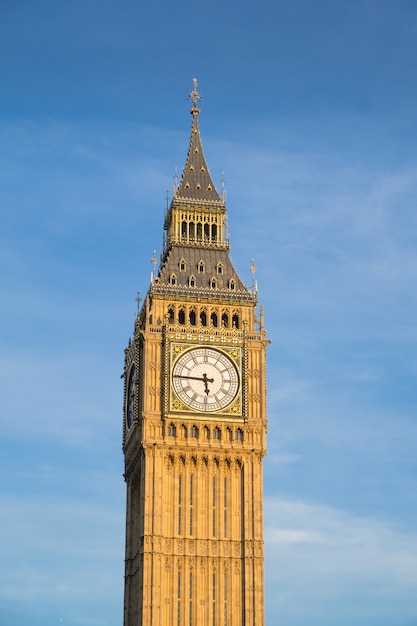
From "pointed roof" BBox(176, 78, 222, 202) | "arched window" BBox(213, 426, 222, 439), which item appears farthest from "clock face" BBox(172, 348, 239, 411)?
"pointed roof" BBox(176, 78, 222, 202)

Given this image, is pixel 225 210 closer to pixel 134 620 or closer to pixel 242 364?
pixel 242 364

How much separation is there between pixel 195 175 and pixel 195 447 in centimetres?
2268

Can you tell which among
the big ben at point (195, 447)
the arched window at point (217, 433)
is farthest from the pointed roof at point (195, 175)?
the arched window at point (217, 433)

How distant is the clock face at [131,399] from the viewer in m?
89.7

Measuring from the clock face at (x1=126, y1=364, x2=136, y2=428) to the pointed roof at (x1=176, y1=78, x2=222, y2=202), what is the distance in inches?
547

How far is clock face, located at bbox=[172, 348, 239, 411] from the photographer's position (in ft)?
283

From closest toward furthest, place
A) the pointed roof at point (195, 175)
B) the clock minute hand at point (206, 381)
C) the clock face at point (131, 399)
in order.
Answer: the clock minute hand at point (206, 381)
the clock face at point (131, 399)
the pointed roof at point (195, 175)

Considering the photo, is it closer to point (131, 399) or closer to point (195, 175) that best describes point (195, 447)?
point (131, 399)

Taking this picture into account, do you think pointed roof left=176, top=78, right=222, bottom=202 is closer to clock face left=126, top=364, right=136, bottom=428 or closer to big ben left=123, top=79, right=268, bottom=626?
big ben left=123, top=79, right=268, bottom=626

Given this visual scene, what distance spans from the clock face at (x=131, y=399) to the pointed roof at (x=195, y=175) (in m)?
13.9

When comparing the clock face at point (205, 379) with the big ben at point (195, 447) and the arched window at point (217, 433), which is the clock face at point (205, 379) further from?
the arched window at point (217, 433)

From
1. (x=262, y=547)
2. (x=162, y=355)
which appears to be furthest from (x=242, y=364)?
(x=262, y=547)

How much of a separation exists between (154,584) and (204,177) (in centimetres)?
3170

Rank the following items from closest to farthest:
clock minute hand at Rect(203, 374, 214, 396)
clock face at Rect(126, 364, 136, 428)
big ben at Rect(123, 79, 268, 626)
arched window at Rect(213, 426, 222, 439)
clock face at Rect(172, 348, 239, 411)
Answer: big ben at Rect(123, 79, 268, 626)
arched window at Rect(213, 426, 222, 439)
clock face at Rect(172, 348, 239, 411)
clock minute hand at Rect(203, 374, 214, 396)
clock face at Rect(126, 364, 136, 428)
